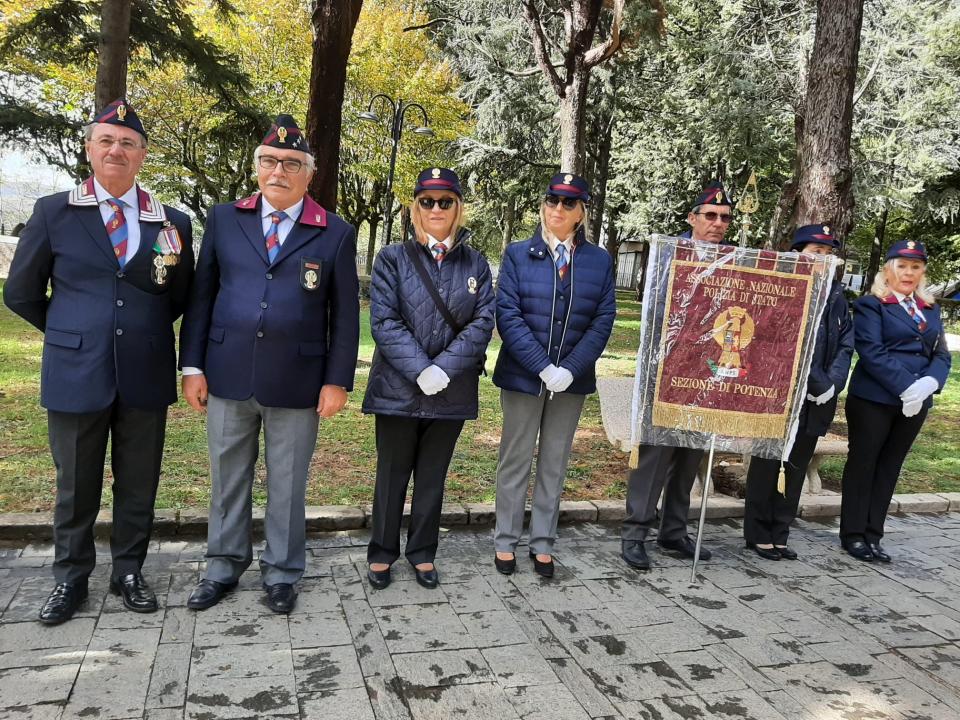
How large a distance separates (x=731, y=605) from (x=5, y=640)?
346cm

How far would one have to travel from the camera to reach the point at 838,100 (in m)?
5.94

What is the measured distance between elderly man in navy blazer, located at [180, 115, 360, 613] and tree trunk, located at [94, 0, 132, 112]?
513 centimetres

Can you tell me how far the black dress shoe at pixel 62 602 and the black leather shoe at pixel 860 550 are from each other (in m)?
4.52

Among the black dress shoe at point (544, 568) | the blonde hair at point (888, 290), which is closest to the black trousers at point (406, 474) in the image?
the black dress shoe at point (544, 568)

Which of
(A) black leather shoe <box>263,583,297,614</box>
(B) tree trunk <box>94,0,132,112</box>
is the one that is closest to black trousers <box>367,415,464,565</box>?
(A) black leather shoe <box>263,583,297,614</box>

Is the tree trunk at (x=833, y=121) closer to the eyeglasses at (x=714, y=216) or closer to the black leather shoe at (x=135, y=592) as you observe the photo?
the eyeglasses at (x=714, y=216)

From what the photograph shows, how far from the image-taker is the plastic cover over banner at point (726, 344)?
409 centimetres

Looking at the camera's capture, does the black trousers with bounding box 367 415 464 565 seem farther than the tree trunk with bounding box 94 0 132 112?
No

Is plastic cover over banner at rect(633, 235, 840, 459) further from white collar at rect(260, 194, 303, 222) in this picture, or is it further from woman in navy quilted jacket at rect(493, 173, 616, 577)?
white collar at rect(260, 194, 303, 222)

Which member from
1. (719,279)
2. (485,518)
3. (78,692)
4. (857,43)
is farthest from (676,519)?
(857,43)

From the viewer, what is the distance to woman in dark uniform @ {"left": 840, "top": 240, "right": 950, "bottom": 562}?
470cm

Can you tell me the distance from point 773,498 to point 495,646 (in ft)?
7.74

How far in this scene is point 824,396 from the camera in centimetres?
456

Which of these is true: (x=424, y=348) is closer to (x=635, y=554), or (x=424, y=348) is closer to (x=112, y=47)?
(x=635, y=554)
